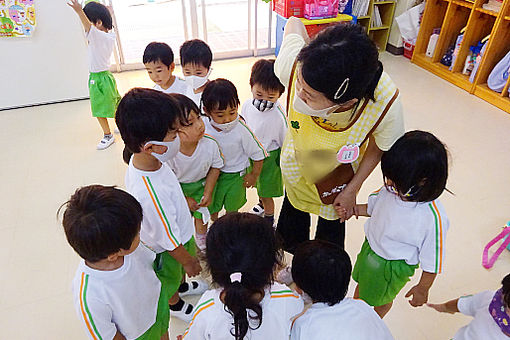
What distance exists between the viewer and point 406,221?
1.18 metres

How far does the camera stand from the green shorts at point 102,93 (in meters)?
2.68

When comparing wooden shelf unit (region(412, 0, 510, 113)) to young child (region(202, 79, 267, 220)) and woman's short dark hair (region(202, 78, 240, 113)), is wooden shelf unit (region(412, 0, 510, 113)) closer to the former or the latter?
young child (region(202, 79, 267, 220))

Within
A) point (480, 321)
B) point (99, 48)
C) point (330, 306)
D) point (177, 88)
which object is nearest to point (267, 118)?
point (177, 88)

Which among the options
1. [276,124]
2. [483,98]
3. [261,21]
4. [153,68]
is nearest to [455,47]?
[483,98]

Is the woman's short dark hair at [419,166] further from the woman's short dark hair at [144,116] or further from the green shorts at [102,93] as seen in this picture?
the green shorts at [102,93]

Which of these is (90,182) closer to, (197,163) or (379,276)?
(197,163)

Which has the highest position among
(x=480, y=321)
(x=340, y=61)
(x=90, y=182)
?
(x=340, y=61)

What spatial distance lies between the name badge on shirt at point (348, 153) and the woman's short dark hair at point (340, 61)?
0.71 ft

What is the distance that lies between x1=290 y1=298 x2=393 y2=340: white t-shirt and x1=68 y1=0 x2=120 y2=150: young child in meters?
2.24

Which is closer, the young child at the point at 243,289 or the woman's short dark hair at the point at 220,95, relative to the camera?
the young child at the point at 243,289

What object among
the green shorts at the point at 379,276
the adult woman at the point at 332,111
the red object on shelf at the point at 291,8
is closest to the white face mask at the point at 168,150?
the adult woman at the point at 332,111

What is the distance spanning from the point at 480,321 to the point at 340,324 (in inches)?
15.8

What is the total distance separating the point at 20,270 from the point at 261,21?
3691mm

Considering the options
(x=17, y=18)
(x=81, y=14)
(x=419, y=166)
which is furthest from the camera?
(x=17, y=18)
